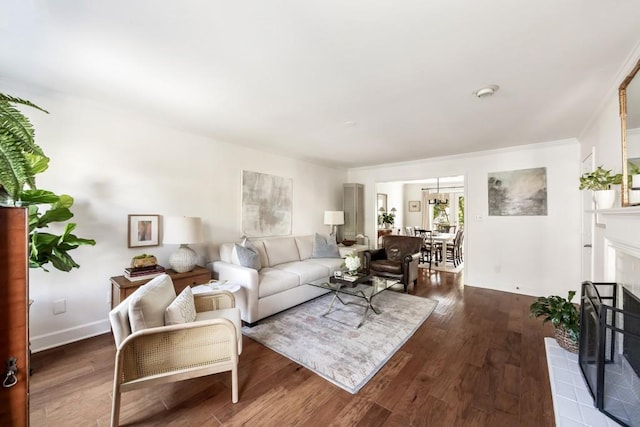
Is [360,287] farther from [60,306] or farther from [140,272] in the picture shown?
[60,306]

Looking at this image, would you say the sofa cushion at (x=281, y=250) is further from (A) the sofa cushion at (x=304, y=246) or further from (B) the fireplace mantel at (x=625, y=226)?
(B) the fireplace mantel at (x=625, y=226)

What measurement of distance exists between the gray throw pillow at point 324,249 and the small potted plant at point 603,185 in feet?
11.0

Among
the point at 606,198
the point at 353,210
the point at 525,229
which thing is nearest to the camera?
the point at 606,198

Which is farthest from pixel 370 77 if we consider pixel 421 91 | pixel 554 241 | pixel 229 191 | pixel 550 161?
pixel 554 241

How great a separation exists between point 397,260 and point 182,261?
3.48 m

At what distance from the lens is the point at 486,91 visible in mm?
2234

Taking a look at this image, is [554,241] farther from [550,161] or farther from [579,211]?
[550,161]

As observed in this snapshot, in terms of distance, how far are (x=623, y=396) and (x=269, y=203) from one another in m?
4.24

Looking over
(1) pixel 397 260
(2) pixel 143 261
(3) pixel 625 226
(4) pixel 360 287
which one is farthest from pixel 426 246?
(2) pixel 143 261

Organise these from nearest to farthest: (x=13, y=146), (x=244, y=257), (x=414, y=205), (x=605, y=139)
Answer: (x=13, y=146) → (x=605, y=139) → (x=244, y=257) → (x=414, y=205)

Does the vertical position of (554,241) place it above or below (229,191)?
below

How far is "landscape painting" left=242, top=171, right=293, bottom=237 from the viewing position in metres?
4.16

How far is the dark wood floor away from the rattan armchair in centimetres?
23

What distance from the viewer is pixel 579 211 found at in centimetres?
369
